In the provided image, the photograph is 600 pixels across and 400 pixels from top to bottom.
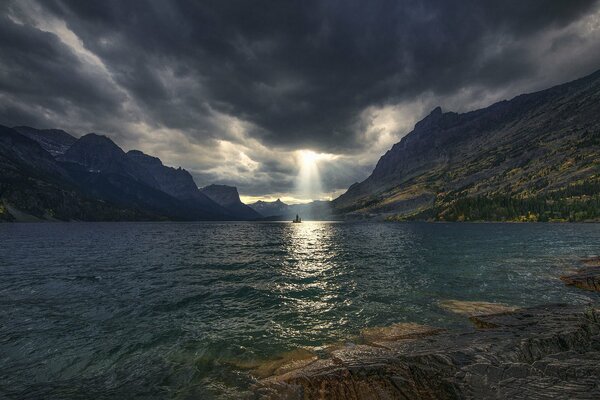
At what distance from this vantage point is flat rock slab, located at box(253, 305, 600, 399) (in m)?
10.5

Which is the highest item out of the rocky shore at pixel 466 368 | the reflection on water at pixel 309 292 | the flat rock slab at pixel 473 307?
the rocky shore at pixel 466 368

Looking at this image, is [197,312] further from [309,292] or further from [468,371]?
[468,371]

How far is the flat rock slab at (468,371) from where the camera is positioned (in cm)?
1053

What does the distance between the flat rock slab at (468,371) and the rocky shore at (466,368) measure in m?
0.03

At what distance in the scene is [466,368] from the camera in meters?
11.9

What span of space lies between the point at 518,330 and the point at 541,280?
27.7m

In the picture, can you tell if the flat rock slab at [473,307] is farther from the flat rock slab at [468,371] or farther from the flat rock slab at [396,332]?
the flat rock slab at [468,371]

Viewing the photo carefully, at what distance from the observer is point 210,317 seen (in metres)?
24.5

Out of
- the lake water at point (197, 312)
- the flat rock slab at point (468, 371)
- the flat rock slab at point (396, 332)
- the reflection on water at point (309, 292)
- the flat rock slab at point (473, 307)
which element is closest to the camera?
the flat rock slab at point (468, 371)

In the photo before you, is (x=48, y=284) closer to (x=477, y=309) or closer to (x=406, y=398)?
(x=406, y=398)

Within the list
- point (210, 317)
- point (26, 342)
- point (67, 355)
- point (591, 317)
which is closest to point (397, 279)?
point (591, 317)

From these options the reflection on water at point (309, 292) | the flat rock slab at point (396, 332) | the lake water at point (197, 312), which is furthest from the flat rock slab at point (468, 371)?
the reflection on water at point (309, 292)

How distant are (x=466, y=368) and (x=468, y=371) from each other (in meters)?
0.23

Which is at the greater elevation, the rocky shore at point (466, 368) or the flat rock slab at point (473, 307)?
the rocky shore at point (466, 368)
